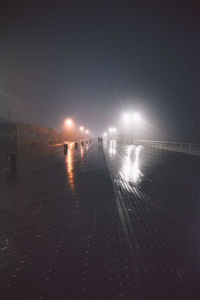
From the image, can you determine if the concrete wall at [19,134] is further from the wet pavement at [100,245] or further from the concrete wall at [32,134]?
the wet pavement at [100,245]

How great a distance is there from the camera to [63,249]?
341cm

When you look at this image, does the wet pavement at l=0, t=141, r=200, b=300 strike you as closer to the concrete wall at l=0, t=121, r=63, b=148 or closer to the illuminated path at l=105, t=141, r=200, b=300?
the illuminated path at l=105, t=141, r=200, b=300

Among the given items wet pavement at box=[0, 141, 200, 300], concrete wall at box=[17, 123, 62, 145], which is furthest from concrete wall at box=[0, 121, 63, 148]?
wet pavement at box=[0, 141, 200, 300]

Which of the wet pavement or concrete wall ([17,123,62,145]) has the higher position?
concrete wall ([17,123,62,145])

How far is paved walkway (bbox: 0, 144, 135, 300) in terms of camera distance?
2.54 m

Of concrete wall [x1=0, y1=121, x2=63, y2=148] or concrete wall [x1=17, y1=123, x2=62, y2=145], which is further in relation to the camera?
concrete wall [x1=17, y1=123, x2=62, y2=145]

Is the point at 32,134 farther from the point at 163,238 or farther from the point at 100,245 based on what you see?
the point at 163,238

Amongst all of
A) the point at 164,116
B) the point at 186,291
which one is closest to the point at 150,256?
the point at 186,291

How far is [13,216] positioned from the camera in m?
4.89

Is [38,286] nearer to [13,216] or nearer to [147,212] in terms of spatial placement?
[13,216]

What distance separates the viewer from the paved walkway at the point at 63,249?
2.54 meters

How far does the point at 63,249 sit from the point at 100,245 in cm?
74

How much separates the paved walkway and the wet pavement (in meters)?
0.01

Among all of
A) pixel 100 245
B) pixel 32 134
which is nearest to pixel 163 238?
pixel 100 245
